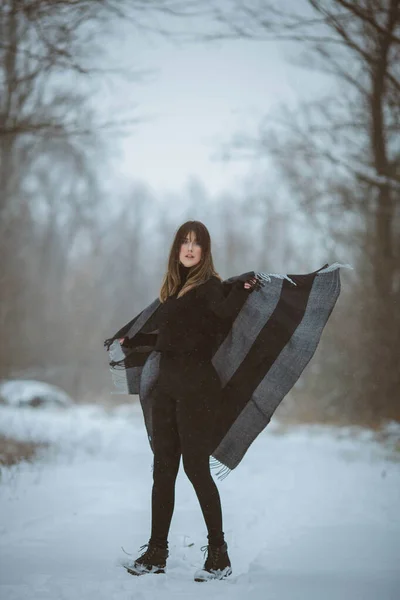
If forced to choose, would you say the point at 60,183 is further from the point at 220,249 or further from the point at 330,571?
the point at 330,571

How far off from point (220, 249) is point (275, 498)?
19.2m

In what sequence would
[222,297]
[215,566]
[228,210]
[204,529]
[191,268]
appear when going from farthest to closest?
[228,210] < [204,529] < [191,268] < [222,297] < [215,566]

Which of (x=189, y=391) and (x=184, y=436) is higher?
(x=189, y=391)

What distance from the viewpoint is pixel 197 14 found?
4.25m

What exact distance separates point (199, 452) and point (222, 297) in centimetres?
87

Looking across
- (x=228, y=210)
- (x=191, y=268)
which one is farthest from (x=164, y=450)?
(x=228, y=210)

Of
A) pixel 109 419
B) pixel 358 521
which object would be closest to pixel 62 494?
pixel 358 521

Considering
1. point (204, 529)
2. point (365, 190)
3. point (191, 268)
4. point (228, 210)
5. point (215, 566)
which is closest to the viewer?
point (215, 566)

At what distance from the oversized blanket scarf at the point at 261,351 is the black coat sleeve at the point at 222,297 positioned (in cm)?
9

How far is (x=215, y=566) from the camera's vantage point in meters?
2.86

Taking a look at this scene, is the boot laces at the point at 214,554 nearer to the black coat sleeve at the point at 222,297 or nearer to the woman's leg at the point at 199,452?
the woman's leg at the point at 199,452

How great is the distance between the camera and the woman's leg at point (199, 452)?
2953 mm

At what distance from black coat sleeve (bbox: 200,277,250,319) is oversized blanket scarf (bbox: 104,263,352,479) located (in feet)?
0.31

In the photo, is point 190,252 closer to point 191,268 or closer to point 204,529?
point 191,268
